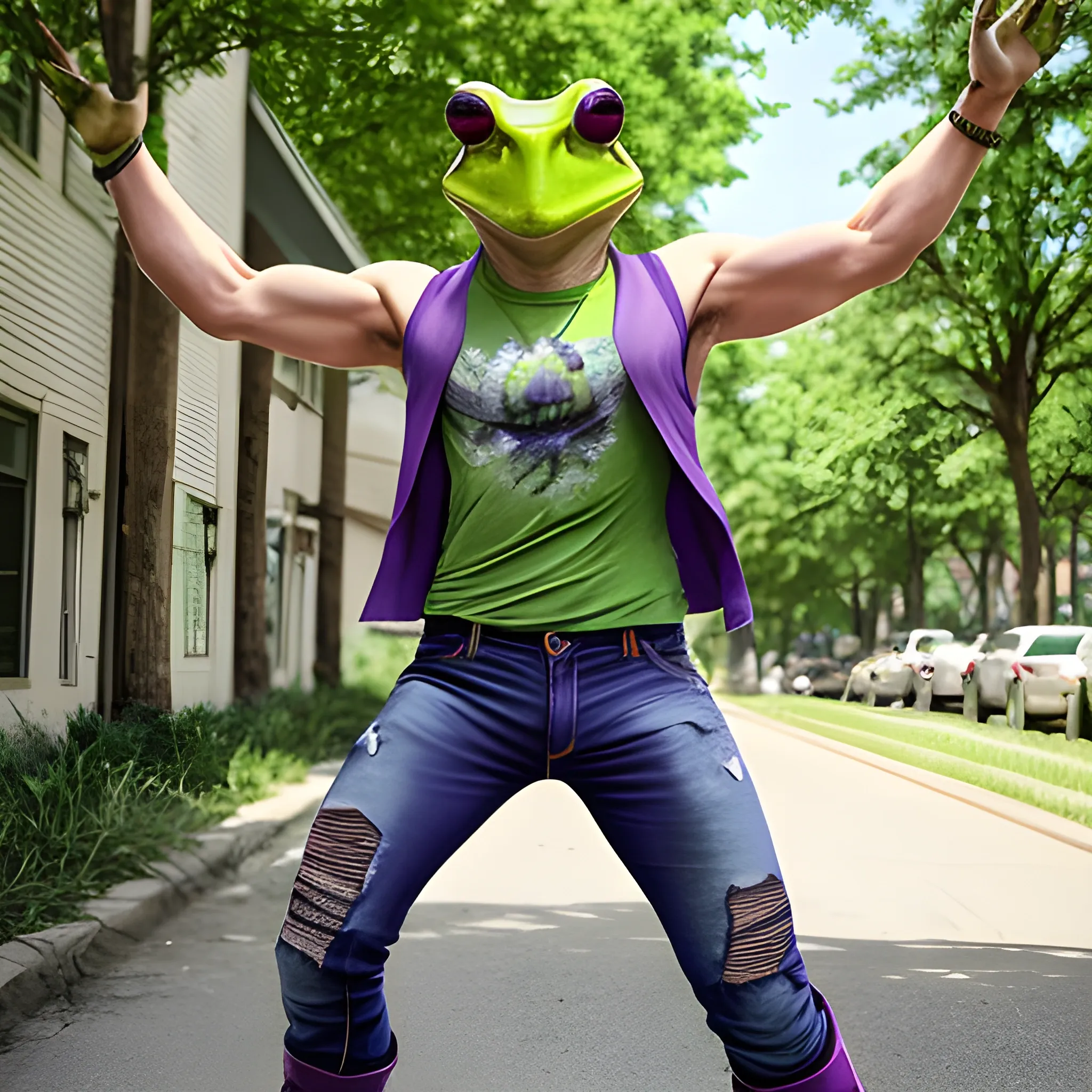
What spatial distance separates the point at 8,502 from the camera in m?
4.70

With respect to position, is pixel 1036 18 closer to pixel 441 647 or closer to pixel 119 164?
pixel 441 647

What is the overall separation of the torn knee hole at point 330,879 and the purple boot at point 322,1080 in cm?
20

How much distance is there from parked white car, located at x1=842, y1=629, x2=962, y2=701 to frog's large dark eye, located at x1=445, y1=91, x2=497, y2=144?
4731 mm

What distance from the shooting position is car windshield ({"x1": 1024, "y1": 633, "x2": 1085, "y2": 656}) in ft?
19.8

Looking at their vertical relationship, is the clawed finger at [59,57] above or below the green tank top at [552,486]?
above

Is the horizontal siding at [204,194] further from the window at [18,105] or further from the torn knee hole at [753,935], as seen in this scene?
the torn knee hole at [753,935]

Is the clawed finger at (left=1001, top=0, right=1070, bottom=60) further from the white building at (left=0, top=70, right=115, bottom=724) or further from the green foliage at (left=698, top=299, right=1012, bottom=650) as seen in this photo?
the green foliage at (left=698, top=299, right=1012, bottom=650)

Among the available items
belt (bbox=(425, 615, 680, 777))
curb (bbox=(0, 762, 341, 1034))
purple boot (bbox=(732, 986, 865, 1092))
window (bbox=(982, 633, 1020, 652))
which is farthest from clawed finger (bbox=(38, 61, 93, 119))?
window (bbox=(982, 633, 1020, 652))

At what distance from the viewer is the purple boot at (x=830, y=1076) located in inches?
89.8

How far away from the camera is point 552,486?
8.01 ft

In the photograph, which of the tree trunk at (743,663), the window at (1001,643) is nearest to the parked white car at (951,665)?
the window at (1001,643)

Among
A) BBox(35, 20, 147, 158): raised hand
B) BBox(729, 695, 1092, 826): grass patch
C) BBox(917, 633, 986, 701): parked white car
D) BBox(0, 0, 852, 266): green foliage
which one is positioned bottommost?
BBox(729, 695, 1092, 826): grass patch

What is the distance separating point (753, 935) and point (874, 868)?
502 cm

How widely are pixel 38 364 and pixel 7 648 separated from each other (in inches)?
35.7
